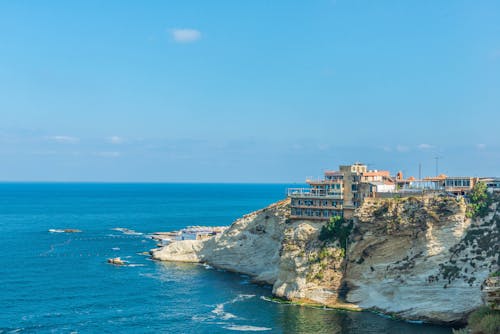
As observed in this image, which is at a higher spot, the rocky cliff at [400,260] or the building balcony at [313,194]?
the building balcony at [313,194]

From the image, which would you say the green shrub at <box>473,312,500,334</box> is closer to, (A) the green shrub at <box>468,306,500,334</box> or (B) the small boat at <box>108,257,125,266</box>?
(A) the green shrub at <box>468,306,500,334</box>

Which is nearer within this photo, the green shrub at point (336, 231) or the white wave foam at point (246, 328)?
the white wave foam at point (246, 328)

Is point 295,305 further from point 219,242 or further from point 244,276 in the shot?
point 219,242

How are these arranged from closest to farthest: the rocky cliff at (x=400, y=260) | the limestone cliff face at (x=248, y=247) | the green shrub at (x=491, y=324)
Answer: the green shrub at (x=491, y=324) < the rocky cliff at (x=400, y=260) < the limestone cliff face at (x=248, y=247)

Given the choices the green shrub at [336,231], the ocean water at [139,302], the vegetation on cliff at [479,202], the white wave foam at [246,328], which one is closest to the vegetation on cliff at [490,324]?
the ocean water at [139,302]

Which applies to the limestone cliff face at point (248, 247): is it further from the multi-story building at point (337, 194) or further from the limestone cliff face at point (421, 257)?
the limestone cliff face at point (421, 257)

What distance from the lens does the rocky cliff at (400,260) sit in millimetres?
75500

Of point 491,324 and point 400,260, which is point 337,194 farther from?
point 491,324

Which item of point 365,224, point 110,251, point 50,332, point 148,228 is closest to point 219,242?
point 110,251

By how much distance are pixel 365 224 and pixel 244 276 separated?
32016 mm

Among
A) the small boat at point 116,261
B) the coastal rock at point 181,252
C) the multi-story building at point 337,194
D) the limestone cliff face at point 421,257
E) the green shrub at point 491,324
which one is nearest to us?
the green shrub at point 491,324

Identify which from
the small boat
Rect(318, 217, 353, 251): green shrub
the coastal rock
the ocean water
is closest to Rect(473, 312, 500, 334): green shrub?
the ocean water

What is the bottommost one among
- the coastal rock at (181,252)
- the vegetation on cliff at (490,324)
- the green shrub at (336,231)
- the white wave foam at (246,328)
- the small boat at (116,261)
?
the white wave foam at (246,328)

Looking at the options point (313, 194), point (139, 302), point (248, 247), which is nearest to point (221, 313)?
point (139, 302)
